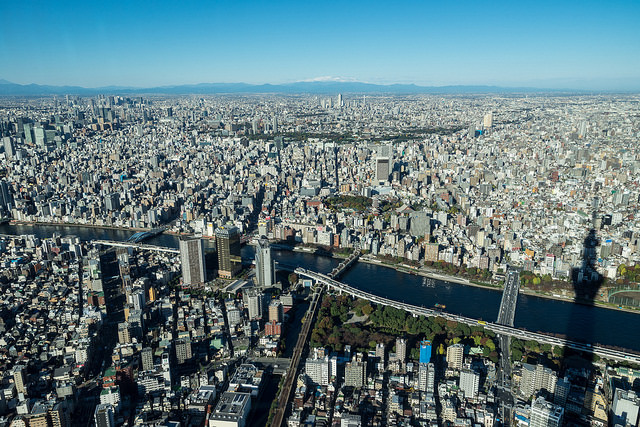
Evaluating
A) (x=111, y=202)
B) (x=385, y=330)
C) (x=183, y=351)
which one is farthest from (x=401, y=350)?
(x=111, y=202)

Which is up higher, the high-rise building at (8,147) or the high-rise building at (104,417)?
the high-rise building at (8,147)

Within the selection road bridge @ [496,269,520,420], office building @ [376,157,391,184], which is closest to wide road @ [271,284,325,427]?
road bridge @ [496,269,520,420]

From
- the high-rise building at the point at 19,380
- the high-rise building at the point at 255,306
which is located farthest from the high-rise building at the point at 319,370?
the high-rise building at the point at 19,380

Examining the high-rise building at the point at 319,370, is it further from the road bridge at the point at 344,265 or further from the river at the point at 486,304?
the road bridge at the point at 344,265

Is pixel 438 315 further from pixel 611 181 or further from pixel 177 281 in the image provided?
pixel 611 181

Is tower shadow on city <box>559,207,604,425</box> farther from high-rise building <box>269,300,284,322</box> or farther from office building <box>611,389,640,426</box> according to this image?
high-rise building <box>269,300,284,322</box>

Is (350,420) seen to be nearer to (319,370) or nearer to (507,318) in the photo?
(319,370)

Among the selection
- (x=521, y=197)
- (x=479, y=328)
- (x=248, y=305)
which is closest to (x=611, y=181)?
(x=521, y=197)
